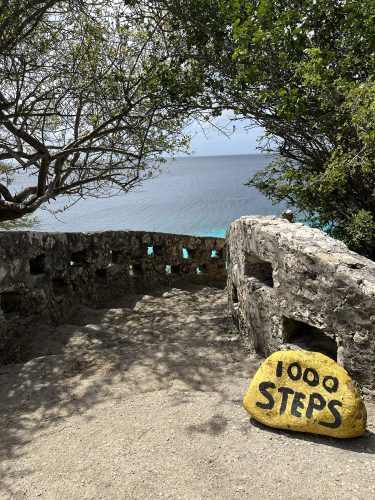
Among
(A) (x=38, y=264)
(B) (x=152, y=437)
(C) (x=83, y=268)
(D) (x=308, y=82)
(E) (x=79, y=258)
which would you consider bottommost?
(B) (x=152, y=437)

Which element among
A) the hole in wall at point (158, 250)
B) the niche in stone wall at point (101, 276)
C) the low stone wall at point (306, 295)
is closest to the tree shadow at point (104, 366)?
the low stone wall at point (306, 295)

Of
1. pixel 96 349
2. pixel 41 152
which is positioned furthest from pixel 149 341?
pixel 41 152

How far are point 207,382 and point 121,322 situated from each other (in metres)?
2.70

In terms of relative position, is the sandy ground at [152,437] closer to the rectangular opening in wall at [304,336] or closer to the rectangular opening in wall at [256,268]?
the rectangular opening in wall at [304,336]

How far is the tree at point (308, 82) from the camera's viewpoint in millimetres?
6707

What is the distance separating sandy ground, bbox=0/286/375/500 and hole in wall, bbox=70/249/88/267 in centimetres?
225

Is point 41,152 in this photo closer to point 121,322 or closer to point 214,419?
point 121,322

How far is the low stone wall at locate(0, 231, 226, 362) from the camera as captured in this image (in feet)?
18.2

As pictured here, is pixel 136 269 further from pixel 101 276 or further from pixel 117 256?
pixel 101 276

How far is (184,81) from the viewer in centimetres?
888

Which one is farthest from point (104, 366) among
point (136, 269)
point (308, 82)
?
point (308, 82)

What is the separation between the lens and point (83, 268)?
745 centimetres

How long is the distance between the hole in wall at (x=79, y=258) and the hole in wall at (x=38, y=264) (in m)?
1.10

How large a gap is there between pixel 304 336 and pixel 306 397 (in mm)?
1149
